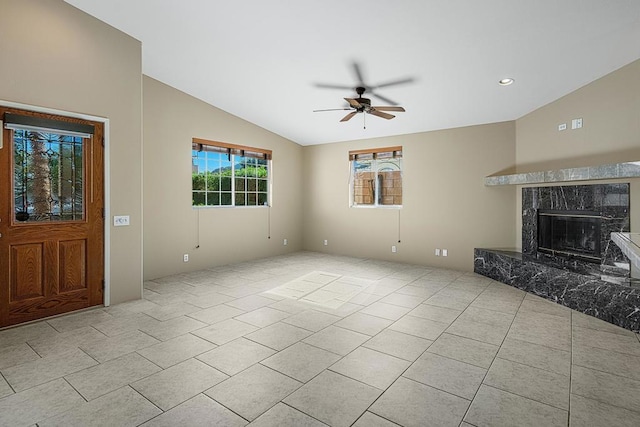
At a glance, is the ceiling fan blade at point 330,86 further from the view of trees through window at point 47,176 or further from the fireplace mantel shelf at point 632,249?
the fireplace mantel shelf at point 632,249

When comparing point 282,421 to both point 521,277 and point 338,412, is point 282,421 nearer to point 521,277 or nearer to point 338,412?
point 338,412

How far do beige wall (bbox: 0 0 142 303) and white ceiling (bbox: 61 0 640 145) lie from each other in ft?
0.91

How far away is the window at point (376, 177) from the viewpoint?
22.7ft

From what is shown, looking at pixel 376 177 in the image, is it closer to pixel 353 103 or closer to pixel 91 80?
pixel 353 103

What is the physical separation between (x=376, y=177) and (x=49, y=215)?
5558mm

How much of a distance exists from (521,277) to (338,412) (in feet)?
13.1

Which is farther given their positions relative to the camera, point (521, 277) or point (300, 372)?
point (521, 277)

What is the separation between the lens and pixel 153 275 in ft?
17.6

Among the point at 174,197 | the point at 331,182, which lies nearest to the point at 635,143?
the point at 331,182

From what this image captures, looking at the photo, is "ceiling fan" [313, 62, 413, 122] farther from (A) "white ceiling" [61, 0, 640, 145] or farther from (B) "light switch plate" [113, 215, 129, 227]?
(B) "light switch plate" [113, 215, 129, 227]

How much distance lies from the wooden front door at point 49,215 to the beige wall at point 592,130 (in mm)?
6074

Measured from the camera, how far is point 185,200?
580 centimetres

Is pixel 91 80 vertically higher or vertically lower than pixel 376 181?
higher

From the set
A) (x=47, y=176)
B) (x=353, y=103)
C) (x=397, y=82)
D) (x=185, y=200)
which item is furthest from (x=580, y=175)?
(x=47, y=176)
